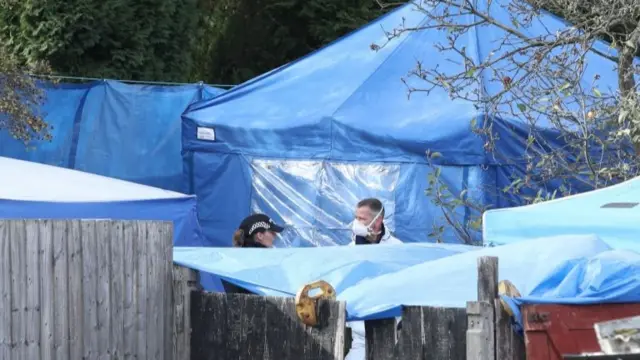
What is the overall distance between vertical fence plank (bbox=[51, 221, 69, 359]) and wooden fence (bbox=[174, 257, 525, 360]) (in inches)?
25.7

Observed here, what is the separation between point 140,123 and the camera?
1414cm

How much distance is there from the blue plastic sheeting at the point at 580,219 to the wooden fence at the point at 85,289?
76.8 inches

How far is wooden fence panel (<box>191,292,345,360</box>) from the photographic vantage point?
5738mm

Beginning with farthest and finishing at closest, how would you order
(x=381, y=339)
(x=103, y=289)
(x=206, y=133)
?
(x=206, y=133) < (x=103, y=289) < (x=381, y=339)

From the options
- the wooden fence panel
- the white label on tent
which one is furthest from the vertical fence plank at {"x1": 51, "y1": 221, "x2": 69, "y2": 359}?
the white label on tent

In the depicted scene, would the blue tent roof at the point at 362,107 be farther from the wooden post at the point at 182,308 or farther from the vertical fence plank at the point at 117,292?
the vertical fence plank at the point at 117,292

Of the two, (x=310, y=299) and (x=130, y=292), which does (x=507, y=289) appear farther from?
(x=130, y=292)

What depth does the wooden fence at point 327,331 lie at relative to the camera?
5.03 metres

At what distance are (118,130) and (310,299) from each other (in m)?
8.74

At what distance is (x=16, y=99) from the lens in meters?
11.5

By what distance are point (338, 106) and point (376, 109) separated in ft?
1.33

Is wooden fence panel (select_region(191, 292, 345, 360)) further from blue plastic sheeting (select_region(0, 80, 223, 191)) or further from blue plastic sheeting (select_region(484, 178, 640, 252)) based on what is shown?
blue plastic sheeting (select_region(0, 80, 223, 191))

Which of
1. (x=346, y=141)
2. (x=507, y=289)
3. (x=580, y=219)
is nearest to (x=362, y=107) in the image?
(x=346, y=141)

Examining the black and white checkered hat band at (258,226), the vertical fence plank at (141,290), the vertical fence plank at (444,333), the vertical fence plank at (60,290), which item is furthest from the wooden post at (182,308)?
the black and white checkered hat band at (258,226)
